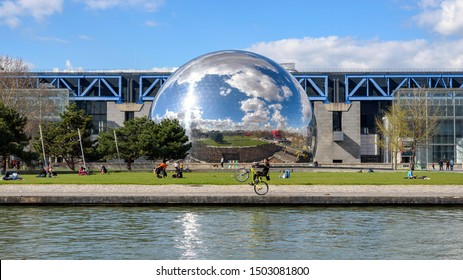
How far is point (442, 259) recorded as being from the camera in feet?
62.1

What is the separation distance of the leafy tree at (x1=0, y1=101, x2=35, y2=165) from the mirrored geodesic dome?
21.9m

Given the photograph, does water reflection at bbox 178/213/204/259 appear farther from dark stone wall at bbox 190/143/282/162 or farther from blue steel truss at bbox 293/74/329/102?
blue steel truss at bbox 293/74/329/102

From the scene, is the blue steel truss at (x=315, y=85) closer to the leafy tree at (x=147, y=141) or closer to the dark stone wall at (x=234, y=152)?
the dark stone wall at (x=234, y=152)

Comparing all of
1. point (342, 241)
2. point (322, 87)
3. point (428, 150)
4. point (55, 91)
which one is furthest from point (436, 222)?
point (322, 87)

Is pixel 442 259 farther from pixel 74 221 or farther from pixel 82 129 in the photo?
pixel 82 129

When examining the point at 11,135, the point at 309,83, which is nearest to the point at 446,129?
the point at 309,83

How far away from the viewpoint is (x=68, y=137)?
66250mm

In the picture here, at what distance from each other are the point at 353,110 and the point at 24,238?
108m

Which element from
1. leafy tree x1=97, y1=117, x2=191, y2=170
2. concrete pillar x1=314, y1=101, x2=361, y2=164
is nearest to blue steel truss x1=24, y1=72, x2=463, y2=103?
concrete pillar x1=314, y1=101, x2=361, y2=164

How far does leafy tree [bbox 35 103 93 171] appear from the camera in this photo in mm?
65938

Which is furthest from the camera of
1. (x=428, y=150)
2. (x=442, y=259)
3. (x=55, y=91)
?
(x=55, y=91)

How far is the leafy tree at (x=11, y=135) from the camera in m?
56.6

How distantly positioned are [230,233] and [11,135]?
3777cm

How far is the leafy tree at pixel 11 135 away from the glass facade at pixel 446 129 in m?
61.6
